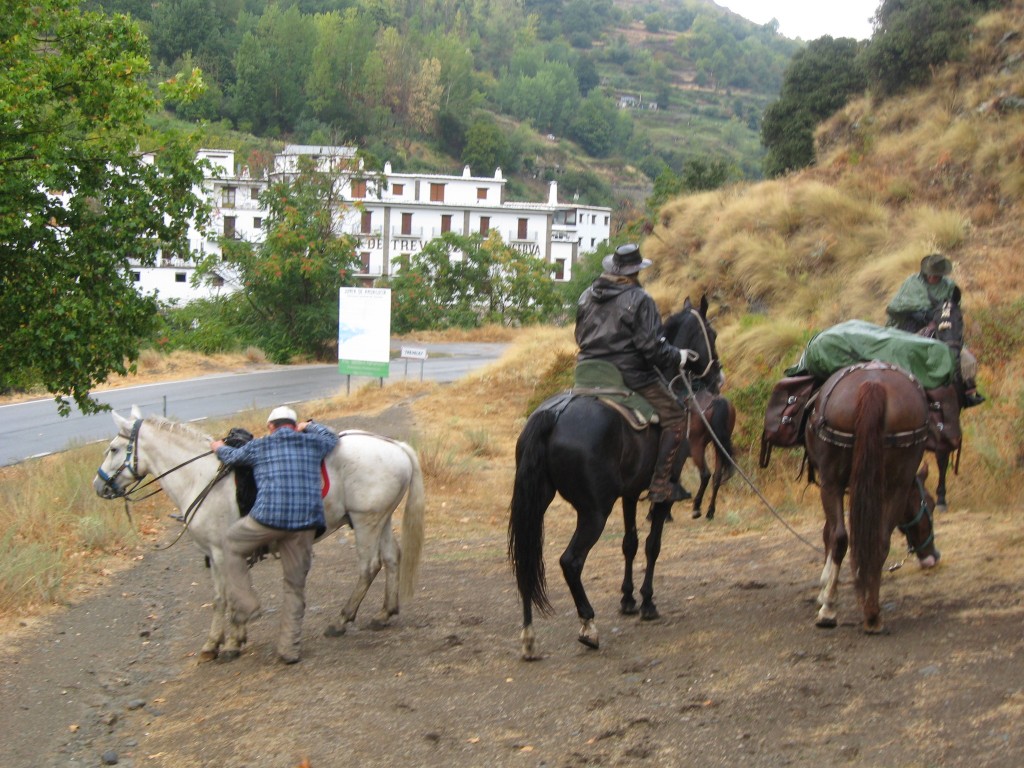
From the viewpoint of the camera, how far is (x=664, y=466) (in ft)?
27.0

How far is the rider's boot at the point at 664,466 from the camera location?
8219 mm

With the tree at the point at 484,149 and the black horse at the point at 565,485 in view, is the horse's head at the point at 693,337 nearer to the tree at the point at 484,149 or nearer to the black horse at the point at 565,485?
the black horse at the point at 565,485

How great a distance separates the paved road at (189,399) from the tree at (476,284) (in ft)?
66.0

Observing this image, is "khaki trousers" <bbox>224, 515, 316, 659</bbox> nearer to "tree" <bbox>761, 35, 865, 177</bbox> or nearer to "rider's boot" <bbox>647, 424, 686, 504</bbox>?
"rider's boot" <bbox>647, 424, 686, 504</bbox>

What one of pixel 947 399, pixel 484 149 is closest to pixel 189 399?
pixel 947 399

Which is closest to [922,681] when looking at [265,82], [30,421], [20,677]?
[20,677]

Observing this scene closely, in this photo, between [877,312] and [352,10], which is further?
[352,10]

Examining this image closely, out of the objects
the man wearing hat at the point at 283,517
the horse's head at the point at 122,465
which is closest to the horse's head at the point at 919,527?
the man wearing hat at the point at 283,517

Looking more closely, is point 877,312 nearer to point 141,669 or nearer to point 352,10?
point 141,669

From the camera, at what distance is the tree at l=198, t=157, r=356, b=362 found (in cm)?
4566

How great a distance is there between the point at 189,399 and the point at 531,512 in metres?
23.1

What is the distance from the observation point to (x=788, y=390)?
8.57 metres

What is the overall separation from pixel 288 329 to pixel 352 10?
11228 centimetres

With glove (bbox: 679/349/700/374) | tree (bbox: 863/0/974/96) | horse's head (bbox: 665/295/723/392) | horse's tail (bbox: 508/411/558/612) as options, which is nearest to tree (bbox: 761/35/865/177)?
tree (bbox: 863/0/974/96)
